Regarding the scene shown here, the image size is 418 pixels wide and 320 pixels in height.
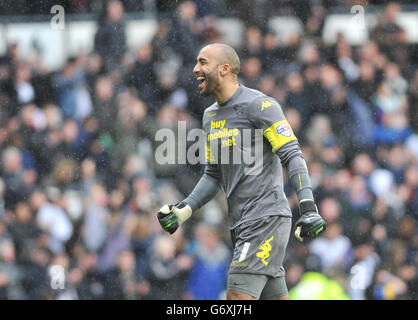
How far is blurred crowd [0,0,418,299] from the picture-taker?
31.5 feet

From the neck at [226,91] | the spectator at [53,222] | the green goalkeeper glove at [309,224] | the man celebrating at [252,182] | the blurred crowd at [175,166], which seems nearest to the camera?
the green goalkeeper glove at [309,224]

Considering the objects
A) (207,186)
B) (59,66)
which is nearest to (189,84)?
(59,66)

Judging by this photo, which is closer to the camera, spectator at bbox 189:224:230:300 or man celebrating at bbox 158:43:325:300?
man celebrating at bbox 158:43:325:300

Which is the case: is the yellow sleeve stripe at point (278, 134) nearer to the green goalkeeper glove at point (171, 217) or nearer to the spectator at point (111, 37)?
the green goalkeeper glove at point (171, 217)

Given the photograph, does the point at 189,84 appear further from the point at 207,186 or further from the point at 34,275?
the point at 207,186

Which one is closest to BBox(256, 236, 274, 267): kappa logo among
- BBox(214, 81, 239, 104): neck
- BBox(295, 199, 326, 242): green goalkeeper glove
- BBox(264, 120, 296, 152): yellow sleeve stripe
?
BBox(295, 199, 326, 242): green goalkeeper glove

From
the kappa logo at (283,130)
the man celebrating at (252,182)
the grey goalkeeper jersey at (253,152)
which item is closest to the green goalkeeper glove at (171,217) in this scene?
the man celebrating at (252,182)

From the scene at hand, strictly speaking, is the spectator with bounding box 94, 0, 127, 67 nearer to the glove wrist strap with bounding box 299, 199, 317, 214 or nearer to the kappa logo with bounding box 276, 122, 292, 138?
the kappa logo with bounding box 276, 122, 292, 138

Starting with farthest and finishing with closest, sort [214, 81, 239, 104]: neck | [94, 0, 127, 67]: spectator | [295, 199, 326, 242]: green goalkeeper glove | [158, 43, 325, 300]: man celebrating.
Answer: [94, 0, 127, 67]: spectator → [214, 81, 239, 104]: neck → [158, 43, 325, 300]: man celebrating → [295, 199, 326, 242]: green goalkeeper glove

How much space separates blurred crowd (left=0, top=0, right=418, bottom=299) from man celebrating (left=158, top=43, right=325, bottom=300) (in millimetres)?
3626

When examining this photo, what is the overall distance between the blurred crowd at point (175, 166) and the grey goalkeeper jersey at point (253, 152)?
3.65 metres

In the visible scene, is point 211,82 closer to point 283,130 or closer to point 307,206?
point 283,130

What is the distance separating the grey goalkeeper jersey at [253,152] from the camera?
5.62m

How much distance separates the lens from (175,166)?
10055 millimetres
